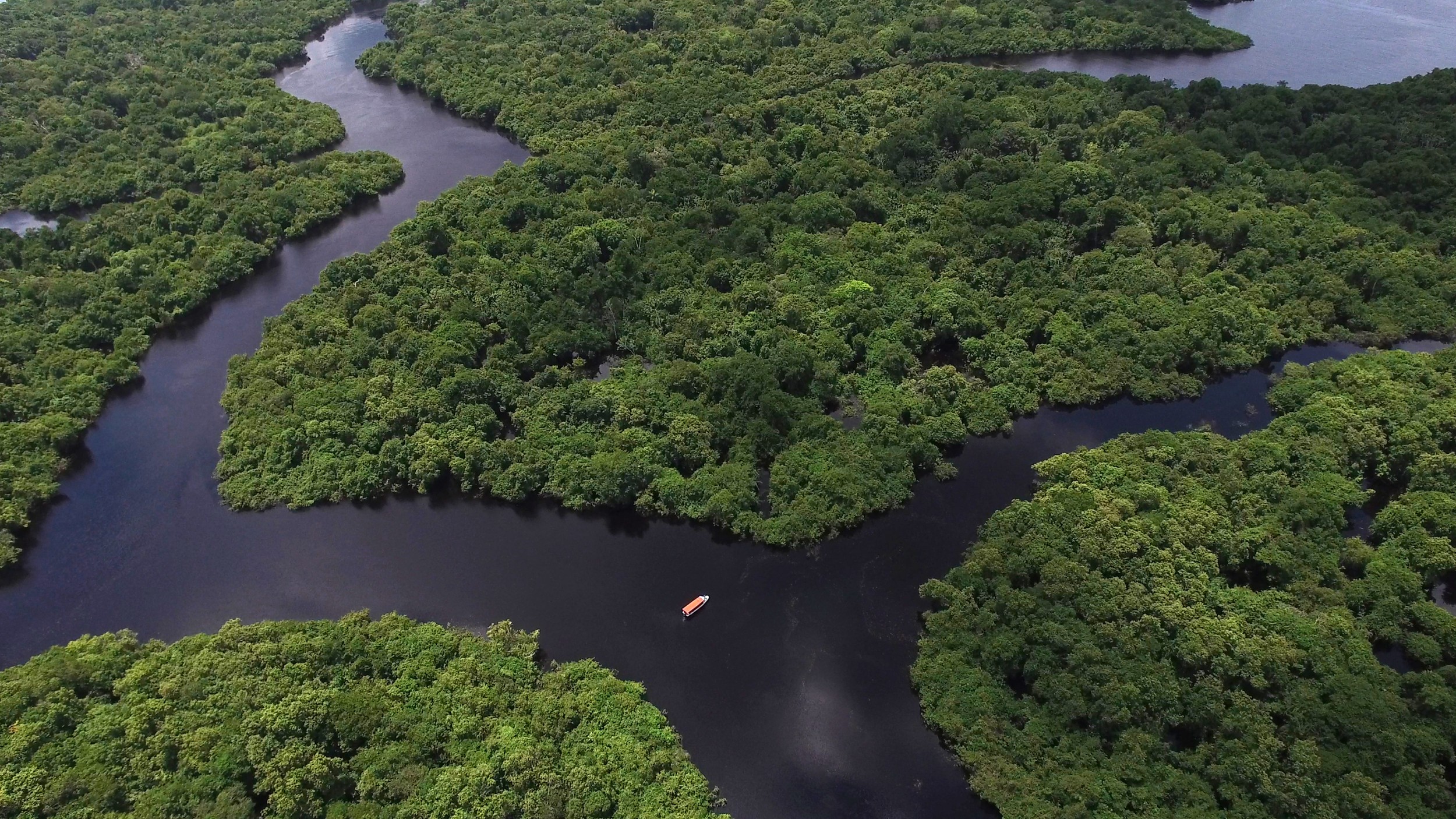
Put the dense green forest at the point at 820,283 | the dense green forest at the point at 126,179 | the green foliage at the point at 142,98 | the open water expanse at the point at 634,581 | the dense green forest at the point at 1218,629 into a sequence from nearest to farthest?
the dense green forest at the point at 1218,629, the open water expanse at the point at 634,581, the dense green forest at the point at 820,283, the dense green forest at the point at 126,179, the green foliage at the point at 142,98

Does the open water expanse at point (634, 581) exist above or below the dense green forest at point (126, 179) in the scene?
below

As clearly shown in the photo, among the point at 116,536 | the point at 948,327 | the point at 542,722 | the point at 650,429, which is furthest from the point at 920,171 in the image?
the point at 116,536

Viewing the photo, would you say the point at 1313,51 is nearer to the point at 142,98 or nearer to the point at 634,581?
the point at 634,581

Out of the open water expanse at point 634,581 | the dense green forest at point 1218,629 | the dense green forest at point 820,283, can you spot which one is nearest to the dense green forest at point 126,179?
the open water expanse at point 634,581

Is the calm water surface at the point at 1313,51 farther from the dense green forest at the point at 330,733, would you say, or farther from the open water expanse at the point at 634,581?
the dense green forest at the point at 330,733

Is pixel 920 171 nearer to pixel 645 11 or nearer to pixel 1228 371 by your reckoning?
pixel 1228 371

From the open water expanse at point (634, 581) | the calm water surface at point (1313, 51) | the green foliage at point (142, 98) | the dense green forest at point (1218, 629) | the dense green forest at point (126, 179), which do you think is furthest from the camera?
the calm water surface at point (1313, 51)

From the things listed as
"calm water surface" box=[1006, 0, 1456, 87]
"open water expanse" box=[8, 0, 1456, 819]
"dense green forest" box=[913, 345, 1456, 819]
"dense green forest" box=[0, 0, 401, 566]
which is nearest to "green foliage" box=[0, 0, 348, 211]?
"dense green forest" box=[0, 0, 401, 566]
